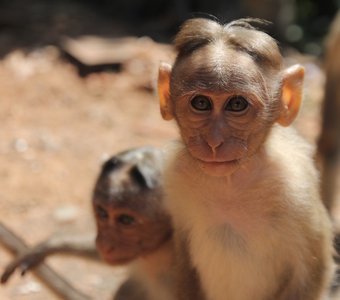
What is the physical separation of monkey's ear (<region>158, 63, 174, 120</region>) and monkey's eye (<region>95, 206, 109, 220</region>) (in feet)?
3.78

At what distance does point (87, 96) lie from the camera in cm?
948

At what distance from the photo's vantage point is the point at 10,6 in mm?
11422

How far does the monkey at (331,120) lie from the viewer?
6320 mm

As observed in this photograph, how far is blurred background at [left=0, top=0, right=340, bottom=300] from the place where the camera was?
21.2ft

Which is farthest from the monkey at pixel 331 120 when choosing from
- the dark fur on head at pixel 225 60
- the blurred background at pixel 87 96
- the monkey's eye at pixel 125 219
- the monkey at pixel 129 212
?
the dark fur on head at pixel 225 60

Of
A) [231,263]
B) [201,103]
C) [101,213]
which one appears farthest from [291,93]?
[101,213]

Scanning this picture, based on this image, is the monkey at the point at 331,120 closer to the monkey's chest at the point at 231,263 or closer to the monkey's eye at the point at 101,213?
the monkey's eye at the point at 101,213

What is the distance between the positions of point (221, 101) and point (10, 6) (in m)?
8.27

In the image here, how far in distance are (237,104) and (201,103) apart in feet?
0.50

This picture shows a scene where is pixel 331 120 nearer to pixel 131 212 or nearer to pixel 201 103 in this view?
pixel 131 212

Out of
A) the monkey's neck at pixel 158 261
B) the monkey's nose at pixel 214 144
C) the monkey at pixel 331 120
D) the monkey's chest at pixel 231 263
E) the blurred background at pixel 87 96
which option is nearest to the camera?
the monkey's nose at pixel 214 144

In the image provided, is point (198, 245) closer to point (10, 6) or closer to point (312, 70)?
point (312, 70)

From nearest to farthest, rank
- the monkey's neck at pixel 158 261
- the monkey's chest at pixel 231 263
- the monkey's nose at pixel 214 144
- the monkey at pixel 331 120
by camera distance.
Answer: the monkey's nose at pixel 214 144 → the monkey's chest at pixel 231 263 → the monkey's neck at pixel 158 261 → the monkey at pixel 331 120

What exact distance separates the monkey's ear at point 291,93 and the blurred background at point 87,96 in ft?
3.23
